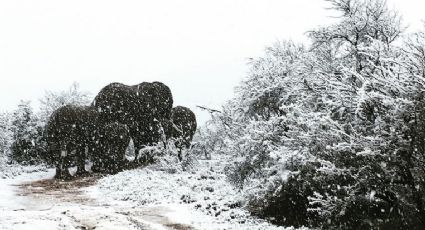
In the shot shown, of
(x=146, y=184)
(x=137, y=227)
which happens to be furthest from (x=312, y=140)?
(x=146, y=184)

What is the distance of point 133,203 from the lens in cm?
1666

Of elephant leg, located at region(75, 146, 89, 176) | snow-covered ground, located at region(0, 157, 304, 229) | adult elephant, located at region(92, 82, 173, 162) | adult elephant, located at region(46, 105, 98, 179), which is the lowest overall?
snow-covered ground, located at region(0, 157, 304, 229)

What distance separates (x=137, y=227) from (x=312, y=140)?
4.95m

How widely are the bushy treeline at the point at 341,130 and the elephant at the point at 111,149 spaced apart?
13.7 m

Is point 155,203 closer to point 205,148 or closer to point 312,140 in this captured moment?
point 312,140

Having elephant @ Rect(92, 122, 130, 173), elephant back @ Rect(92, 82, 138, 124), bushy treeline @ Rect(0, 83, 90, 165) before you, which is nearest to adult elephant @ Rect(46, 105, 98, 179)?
elephant @ Rect(92, 122, 130, 173)

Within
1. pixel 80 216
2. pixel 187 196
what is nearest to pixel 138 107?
pixel 187 196

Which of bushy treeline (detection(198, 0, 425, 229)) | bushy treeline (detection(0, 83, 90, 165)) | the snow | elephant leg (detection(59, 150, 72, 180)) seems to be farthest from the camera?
bushy treeline (detection(0, 83, 90, 165))

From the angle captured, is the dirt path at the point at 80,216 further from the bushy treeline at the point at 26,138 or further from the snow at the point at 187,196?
the bushy treeline at the point at 26,138

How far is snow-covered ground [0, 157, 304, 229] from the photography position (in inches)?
437

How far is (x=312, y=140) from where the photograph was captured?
10.9 metres

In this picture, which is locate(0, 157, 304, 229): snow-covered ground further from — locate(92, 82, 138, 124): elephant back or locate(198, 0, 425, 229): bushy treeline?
locate(92, 82, 138, 124): elephant back

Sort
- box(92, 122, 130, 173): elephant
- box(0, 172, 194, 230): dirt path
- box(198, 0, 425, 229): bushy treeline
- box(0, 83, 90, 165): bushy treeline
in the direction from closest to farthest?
box(198, 0, 425, 229): bushy treeline < box(0, 172, 194, 230): dirt path < box(92, 122, 130, 173): elephant < box(0, 83, 90, 165): bushy treeline

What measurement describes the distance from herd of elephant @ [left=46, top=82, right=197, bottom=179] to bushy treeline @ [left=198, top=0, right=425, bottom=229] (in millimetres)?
12355
